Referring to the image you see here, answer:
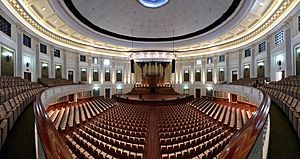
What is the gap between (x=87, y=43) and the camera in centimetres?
1517

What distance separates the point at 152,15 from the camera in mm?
10039

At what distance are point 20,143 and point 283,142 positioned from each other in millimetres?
2809

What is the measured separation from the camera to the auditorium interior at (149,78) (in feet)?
6.03

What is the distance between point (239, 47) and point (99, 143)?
13.9 m

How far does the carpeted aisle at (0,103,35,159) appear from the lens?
59.3 inches

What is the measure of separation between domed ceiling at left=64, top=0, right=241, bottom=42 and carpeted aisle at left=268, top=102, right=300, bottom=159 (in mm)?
7513

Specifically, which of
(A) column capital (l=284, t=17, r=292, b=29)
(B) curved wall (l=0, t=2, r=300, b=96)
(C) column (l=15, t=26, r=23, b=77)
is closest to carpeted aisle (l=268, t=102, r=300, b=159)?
(B) curved wall (l=0, t=2, r=300, b=96)

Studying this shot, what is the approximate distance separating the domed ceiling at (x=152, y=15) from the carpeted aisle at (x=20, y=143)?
759 cm

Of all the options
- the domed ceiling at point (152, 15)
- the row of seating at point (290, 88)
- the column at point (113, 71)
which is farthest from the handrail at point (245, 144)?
the column at point (113, 71)

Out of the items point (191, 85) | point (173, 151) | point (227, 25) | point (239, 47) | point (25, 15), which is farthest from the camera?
point (191, 85)

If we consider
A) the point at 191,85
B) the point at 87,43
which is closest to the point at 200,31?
the point at 191,85

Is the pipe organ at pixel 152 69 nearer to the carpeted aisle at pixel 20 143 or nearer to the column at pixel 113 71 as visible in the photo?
the column at pixel 113 71

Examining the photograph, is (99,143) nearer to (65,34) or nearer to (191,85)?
(65,34)

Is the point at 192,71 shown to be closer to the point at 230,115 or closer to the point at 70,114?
the point at 230,115
